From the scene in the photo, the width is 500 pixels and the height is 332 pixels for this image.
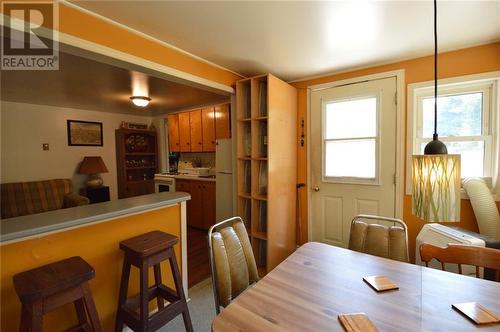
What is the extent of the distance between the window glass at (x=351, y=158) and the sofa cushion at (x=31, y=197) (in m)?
4.25

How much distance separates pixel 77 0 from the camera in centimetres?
137

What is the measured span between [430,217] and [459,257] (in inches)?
25.3

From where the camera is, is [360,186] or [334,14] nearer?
[334,14]

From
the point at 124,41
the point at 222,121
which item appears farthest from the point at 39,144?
the point at 124,41

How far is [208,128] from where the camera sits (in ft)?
13.6

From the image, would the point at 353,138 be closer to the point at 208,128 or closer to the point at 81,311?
the point at 208,128

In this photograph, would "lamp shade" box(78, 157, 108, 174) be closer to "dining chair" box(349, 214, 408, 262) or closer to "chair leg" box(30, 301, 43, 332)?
"chair leg" box(30, 301, 43, 332)

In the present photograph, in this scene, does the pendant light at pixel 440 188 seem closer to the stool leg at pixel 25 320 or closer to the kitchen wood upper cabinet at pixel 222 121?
the stool leg at pixel 25 320

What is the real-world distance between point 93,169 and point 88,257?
355 centimetres

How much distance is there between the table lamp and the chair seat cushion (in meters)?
3.65

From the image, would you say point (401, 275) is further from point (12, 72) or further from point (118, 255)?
point (12, 72)

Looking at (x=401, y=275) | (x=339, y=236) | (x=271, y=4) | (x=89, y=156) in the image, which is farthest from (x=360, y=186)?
(x=89, y=156)

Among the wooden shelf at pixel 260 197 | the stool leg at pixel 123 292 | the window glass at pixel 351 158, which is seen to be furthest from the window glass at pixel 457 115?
the stool leg at pixel 123 292

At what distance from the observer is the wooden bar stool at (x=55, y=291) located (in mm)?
1021
